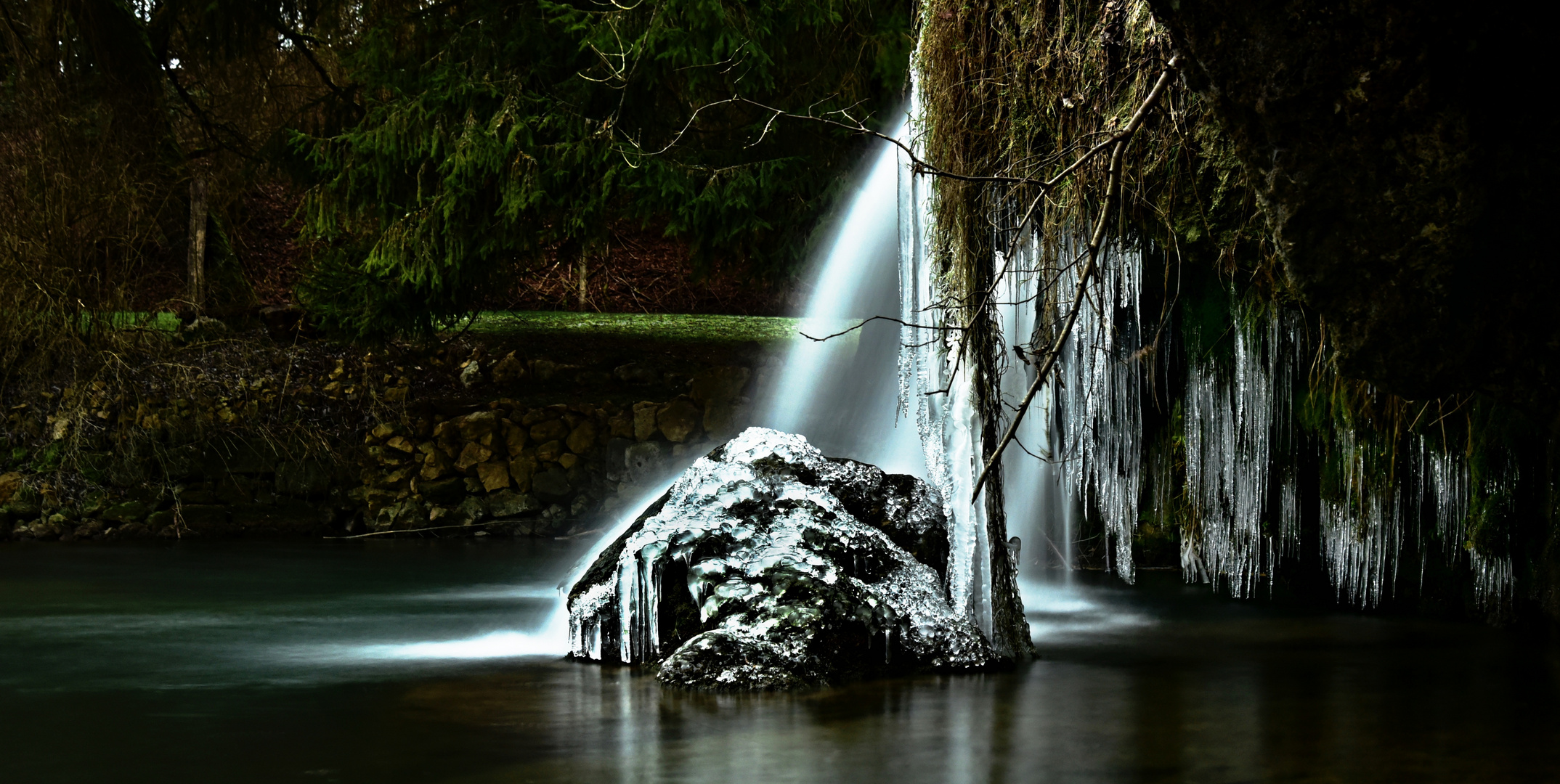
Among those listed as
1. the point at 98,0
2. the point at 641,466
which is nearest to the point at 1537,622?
the point at 641,466

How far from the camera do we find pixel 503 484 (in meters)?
13.3

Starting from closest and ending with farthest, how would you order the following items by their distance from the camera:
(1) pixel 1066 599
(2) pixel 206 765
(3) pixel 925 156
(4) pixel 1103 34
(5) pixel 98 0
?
(2) pixel 206 765, (4) pixel 1103 34, (3) pixel 925 156, (1) pixel 1066 599, (5) pixel 98 0

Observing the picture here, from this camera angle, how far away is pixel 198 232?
16.8 meters

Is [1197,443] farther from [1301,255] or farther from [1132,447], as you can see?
[1301,255]

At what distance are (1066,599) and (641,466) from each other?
5443 mm

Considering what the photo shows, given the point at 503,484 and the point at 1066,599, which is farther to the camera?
the point at 503,484

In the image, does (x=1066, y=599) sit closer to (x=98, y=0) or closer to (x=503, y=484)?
(x=503, y=484)

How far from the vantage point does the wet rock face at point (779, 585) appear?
5.88m

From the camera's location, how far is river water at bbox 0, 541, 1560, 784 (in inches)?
180

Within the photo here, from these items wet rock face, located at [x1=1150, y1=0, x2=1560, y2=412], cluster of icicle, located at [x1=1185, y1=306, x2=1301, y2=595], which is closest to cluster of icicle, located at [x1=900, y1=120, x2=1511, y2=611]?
cluster of icicle, located at [x1=1185, y1=306, x2=1301, y2=595]

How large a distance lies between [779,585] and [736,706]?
722 mm

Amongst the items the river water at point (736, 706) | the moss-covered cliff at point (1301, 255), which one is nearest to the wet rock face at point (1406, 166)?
the moss-covered cliff at point (1301, 255)

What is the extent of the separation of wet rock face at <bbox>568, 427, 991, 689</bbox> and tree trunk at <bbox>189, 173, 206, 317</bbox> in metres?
10.4

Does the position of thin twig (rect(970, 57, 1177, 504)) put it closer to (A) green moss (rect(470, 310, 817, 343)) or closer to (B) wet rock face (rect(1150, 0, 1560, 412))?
(B) wet rock face (rect(1150, 0, 1560, 412))
